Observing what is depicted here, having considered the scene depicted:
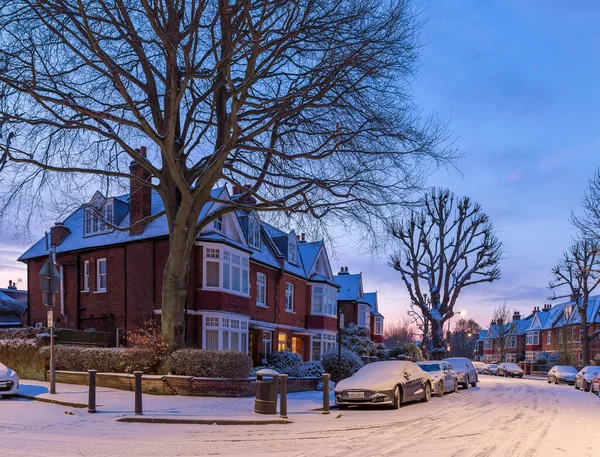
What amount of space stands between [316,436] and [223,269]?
16.2 meters

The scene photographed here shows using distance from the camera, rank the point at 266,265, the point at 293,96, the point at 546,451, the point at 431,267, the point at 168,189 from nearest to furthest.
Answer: the point at 546,451, the point at 293,96, the point at 168,189, the point at 266,265, the point at 431,267

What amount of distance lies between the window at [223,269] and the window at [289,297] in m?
7.23

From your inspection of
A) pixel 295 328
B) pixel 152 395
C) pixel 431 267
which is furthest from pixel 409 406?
pixel 431 267

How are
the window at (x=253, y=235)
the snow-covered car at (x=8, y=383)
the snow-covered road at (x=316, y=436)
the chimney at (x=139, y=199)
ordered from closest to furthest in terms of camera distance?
the snow-covered road at (x=316, y=436), the snow-covered car at (x=8, y=383), the chimney at (x=139, y=199), the window at (x=253, y=235)

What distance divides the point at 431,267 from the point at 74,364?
26.0 metres

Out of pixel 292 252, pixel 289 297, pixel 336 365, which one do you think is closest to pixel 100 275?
pixel 289 297

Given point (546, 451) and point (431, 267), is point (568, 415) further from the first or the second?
point (431, 267)

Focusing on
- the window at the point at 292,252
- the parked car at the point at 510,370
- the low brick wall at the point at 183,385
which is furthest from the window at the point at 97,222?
the parked car at the point at 510,370

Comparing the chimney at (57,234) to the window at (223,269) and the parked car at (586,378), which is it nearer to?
the window at (223,269)

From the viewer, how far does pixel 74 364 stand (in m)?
19.5

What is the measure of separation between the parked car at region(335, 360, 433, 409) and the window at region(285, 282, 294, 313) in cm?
1668

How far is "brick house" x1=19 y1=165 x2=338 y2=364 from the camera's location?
2577 centimetres

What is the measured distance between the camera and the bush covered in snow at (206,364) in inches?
671

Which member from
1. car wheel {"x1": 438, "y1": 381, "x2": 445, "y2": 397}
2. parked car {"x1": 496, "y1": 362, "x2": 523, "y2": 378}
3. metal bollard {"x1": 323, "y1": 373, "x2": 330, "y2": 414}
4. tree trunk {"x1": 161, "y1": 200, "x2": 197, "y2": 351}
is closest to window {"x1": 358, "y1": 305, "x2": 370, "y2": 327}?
parked car {"x1": 496, "y1": 362, "x2": 523, "y2": 378}
